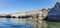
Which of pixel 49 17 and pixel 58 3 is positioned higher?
pixel 58 3

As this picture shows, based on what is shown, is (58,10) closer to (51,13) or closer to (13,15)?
(51,13)

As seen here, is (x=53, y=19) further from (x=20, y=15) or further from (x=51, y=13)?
(x=20, y=15)

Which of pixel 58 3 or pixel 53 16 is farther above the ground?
pixel 58 3

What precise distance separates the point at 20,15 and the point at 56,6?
147ft

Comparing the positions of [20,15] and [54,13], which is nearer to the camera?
[54,13]

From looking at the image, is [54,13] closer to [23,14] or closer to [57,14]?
[57,14]

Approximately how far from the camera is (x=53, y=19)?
4278 cm

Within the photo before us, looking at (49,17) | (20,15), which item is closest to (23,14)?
(20,15)

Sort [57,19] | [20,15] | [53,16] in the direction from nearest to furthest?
[57,19] → [53,16] → [20,15]

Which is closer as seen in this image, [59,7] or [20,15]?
[59,7]

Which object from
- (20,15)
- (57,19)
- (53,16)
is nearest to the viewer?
(57,19)

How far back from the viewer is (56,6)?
4553 centimetres

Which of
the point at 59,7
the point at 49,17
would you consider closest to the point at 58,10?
the point at 59,7

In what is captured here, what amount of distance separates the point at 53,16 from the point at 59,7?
2887 millimetres
